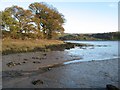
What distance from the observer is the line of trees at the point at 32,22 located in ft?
164

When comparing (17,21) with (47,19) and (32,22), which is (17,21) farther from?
(47,19)

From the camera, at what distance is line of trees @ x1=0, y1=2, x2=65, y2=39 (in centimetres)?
4991

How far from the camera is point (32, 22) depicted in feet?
177

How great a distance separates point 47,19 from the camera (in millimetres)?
61750

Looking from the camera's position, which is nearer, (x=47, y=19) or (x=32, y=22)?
(x=32, y=22)

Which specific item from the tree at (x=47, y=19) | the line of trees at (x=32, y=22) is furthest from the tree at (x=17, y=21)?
the tree at (x=47, y=19)

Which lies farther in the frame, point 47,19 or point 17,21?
point 47,19

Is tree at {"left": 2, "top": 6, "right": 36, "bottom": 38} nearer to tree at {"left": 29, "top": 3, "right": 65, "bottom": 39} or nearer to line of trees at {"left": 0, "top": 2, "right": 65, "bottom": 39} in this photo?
line of trees at {"left": 0, "top": 2, "right": 65, "bottom": 39}

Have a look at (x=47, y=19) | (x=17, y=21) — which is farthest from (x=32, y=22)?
(x=47, y=19)

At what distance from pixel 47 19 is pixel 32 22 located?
8.68 metres

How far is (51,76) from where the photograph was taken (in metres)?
15.7

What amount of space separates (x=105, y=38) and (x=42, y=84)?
510 feet

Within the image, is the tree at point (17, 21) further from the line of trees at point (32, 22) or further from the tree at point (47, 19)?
the tree at point (47, 19)

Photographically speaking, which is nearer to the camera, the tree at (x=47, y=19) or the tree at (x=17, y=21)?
the tree at (x=17, y=21)
